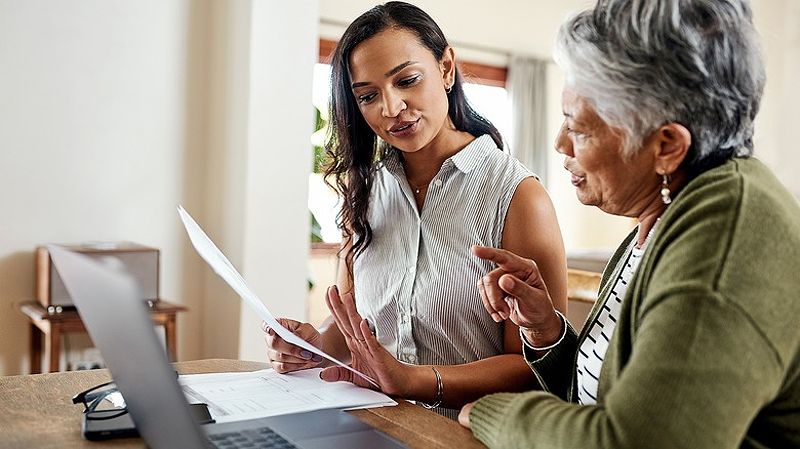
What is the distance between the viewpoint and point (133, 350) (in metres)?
0.84

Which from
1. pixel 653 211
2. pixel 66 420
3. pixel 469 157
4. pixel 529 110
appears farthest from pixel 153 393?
pixel 529 110

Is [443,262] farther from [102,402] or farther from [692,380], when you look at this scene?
[692,380]

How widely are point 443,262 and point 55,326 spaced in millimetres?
2135

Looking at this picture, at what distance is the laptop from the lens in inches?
29.0

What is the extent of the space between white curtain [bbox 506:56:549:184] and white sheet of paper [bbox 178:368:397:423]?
5023 mm

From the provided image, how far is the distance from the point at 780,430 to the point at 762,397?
0.11 m

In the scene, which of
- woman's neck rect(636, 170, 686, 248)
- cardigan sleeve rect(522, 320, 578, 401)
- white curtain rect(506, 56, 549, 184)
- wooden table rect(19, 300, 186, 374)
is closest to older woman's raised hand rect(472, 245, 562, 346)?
cardigan sleeve rect(522, 320, 578, 401)

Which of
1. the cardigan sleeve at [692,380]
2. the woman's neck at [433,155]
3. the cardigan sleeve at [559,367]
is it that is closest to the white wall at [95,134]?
the woman's neck at [433,155]

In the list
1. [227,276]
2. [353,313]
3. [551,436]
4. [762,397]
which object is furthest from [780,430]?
[227,276]

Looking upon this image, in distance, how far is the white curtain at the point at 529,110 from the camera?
6.32 m

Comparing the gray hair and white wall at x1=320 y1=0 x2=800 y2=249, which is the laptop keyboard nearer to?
the gray hair

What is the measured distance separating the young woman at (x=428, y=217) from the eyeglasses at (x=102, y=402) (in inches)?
11.8

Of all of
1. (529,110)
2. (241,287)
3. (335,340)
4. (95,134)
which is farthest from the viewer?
(529,110)

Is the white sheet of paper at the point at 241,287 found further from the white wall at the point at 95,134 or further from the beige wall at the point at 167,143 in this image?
the white wall at the point at 95,134
